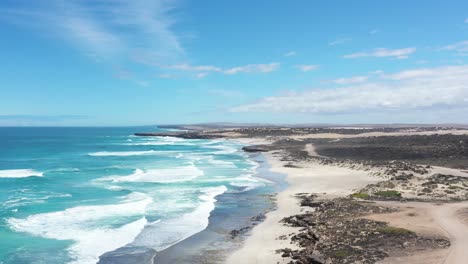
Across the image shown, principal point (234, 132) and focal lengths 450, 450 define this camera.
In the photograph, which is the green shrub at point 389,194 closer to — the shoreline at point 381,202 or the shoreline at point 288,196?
the shoreline at point 381,202

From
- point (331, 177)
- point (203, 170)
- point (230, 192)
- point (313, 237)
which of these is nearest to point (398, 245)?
point (313, 237)

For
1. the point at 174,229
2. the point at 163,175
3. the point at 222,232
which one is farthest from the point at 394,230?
the point at 163,175

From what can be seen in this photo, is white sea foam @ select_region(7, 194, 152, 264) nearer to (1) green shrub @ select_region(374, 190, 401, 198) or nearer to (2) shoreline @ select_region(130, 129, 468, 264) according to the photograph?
(2) shoreline @ select_region(130, 129, 468, 264)

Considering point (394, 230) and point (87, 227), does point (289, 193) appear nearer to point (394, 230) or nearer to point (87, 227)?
point (394, 230)

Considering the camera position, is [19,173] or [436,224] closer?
[436,224]

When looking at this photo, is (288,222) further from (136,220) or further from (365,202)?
(136,220)

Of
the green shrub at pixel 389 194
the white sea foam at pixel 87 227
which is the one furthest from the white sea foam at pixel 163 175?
the green shrub at pixel 389 194

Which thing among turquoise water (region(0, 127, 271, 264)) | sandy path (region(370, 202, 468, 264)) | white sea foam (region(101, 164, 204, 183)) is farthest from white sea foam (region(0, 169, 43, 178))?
sandy path (region(370, 202, 468, 264))
